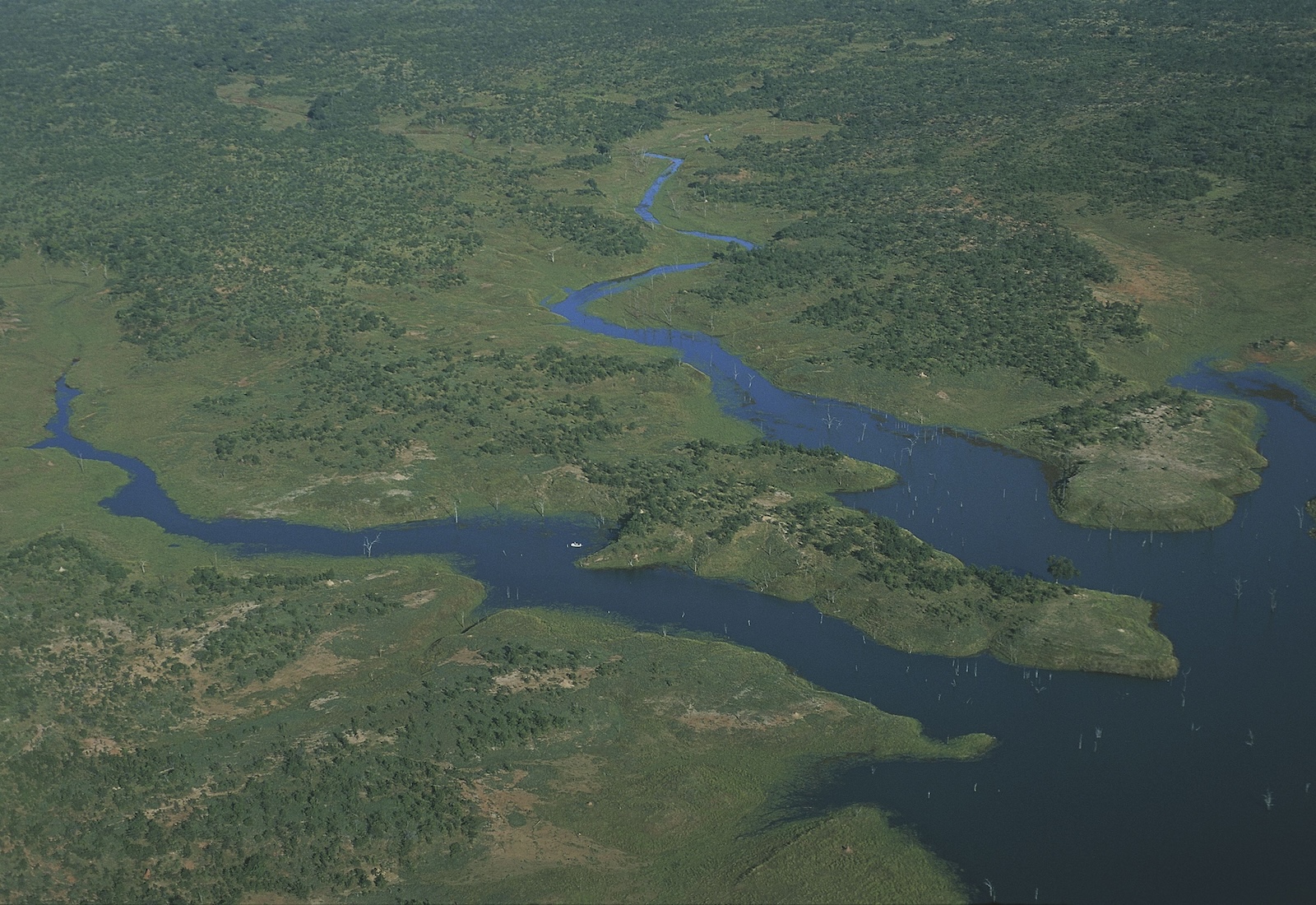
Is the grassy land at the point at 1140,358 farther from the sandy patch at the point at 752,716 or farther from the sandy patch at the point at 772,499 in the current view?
the sandy patch at the point at 752,716

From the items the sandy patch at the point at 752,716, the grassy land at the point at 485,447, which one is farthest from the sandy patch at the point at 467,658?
the grassy land at the point at 485,447

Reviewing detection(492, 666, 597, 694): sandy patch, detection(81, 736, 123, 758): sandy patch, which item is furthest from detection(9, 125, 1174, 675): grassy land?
detection(81, 736, 123, 758): sandy patch

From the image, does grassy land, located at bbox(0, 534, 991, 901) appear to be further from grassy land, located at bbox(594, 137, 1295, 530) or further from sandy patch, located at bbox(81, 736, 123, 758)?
grassy land, located at bbox(594, 137, 1295, 530)

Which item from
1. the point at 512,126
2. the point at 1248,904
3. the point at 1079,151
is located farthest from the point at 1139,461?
the point at 512,126

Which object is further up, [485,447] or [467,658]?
[467,658]

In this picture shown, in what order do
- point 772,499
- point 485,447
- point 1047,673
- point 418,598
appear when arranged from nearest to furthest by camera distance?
point 1047,673
point 418,598
point 772,499
point 485,447

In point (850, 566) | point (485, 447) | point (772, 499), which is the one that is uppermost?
point (850, 566)

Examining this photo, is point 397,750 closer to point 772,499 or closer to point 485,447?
point 772,499

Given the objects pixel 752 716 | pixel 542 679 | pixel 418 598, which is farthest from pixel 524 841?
pixel 418 598

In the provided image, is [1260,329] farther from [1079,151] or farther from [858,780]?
[858,780]
